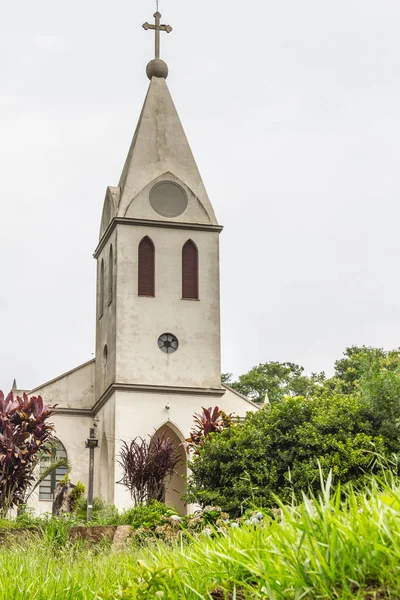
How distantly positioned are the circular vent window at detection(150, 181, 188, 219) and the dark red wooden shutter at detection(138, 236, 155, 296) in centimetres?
136

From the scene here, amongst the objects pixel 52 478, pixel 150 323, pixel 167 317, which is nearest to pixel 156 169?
pixel 167 317

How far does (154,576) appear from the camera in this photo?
651 cm

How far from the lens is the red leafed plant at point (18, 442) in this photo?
27.5 m

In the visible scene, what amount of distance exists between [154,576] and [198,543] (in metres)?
0.79

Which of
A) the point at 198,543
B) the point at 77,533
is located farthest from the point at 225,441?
the point at 198,543

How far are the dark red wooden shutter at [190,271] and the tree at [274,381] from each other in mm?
22222

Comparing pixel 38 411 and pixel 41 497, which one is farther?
pixel 41 497

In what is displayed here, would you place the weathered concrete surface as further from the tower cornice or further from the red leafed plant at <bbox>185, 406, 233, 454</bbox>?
the tower cornice

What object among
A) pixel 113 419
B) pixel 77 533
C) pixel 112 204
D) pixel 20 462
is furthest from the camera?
pixel 112 204

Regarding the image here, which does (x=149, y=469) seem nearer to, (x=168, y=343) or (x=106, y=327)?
(x=168, y=343)

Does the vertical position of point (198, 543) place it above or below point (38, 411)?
below

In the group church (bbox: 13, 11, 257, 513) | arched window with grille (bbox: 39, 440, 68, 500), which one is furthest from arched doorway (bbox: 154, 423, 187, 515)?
arched window with grille (bbox: 39, 440, 68, 500)

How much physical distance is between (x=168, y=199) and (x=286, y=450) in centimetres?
1688

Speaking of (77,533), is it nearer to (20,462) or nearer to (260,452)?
(260,452)
